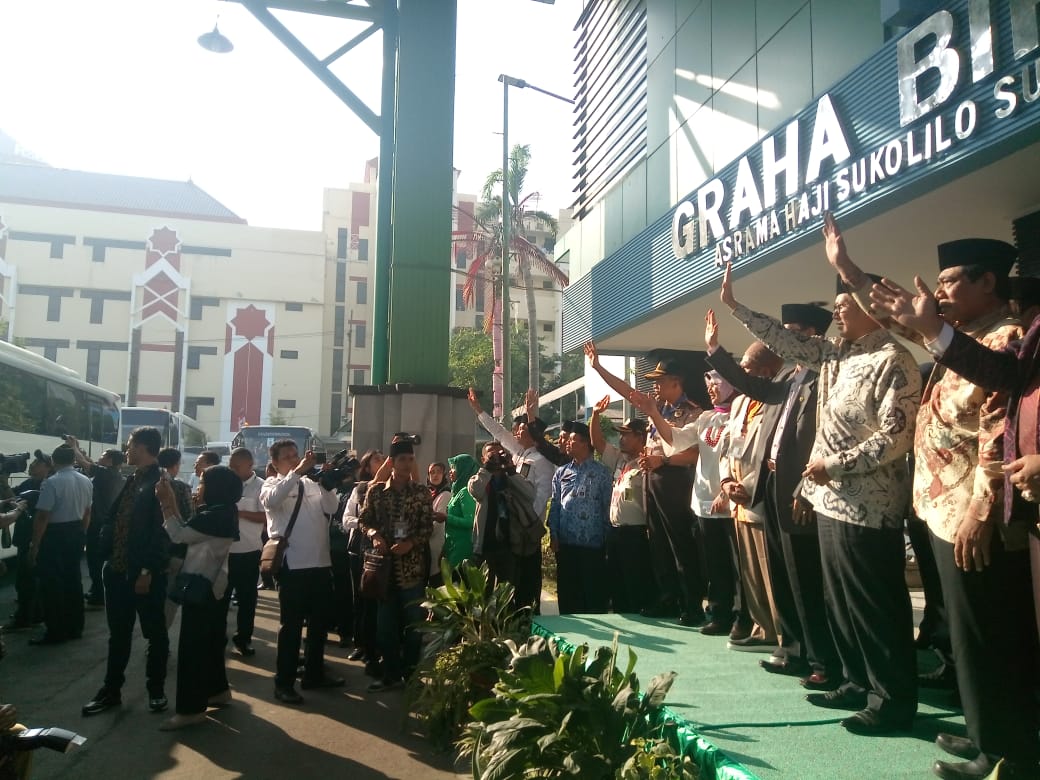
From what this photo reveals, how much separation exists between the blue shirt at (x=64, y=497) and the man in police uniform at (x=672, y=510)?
17.3ft

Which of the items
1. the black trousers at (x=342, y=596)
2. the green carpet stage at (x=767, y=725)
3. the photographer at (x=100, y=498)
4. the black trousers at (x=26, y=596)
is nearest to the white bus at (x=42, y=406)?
the photographer at (x=100, y=498)

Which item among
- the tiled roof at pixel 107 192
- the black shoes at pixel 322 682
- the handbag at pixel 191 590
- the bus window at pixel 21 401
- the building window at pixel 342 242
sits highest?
the tiled roof at pixel 107 192

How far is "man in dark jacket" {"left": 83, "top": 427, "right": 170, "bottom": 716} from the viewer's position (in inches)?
200

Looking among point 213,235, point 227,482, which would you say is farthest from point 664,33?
point 213,235

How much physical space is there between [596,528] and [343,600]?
2.75 m

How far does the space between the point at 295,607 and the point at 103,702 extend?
138cm

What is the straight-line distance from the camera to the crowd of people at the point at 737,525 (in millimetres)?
2527

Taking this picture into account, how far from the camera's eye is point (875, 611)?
2.98 m

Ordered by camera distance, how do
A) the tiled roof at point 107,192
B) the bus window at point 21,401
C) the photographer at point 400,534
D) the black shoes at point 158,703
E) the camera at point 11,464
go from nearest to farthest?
1. the black shoes at point 158,703
2. the photographer at point 400,534
3. the camera at point 11,464
4. the bus window at point 21,401
5. the tiled roof at point 107,192

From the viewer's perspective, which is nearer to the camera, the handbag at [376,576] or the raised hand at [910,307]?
the raised hand at [910,307]

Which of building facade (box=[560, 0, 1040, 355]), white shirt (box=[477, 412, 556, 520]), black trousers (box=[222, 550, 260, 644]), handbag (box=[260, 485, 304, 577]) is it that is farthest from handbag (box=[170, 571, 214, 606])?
building facade (box=[560, 0, 1040, 355])

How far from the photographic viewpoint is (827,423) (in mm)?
3309

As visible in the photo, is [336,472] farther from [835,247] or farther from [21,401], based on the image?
[21,401]

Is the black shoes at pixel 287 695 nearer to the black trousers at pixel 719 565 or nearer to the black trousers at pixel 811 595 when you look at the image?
the black trousers at pixel 719 565
